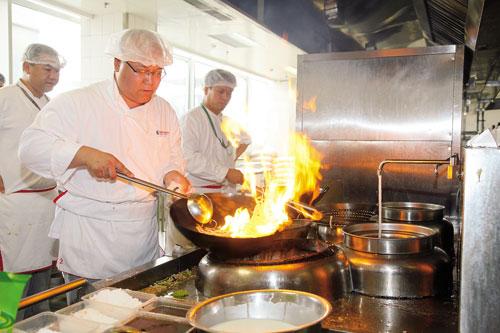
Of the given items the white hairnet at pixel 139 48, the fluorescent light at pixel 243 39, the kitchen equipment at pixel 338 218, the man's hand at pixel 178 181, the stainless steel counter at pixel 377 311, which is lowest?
the stainless steel counter at pixel 377 311

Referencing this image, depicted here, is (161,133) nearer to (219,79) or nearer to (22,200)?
(22,200)

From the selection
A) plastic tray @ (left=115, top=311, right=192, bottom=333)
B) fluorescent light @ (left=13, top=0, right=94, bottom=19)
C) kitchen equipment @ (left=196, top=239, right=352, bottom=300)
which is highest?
fluorescent light @ (left=13, top=0, right=94, bottom=19)

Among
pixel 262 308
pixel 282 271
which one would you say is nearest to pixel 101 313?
pixel 262 308

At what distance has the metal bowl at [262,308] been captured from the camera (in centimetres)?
120

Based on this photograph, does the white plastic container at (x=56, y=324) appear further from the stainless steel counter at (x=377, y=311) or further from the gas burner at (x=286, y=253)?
the gas burner at (x=286, y=253)

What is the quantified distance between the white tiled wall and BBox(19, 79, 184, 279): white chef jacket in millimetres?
3936

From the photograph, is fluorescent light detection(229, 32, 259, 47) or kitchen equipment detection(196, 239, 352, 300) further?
fluorescent light detection(229, 32, 259, 47)

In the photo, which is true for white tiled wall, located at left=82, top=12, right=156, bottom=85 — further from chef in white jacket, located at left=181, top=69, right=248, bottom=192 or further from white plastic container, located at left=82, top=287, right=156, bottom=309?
white plastic container, located at left=82, top=287, right=156, bottom=309

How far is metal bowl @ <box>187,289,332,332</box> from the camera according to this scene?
1.20m

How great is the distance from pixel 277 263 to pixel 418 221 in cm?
129

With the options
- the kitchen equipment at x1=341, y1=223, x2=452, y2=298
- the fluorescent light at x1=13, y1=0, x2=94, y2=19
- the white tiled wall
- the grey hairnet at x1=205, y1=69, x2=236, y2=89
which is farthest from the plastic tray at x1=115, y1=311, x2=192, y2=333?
the white tiled wall

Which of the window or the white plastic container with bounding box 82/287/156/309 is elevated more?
the window

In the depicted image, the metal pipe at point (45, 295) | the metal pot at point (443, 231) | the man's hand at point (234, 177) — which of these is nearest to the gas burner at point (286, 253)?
the metal pipe at point (45, 295)

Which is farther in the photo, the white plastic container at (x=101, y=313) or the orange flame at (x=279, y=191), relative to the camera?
the orange flame at (x=279, y=191)
